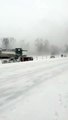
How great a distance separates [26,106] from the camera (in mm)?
6812

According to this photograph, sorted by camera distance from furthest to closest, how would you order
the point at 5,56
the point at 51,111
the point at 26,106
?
the point at 5,56 < the point at 26,106 < the point at 51,111

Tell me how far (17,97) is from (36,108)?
5.81 feet

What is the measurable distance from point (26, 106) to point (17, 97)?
142cm

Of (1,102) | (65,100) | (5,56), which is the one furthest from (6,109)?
(5,56)

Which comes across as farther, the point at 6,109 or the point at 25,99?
the point at 25,99

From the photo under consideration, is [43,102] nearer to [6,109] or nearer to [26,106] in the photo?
[26,106]

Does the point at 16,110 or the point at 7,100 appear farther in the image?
the point at 7,100

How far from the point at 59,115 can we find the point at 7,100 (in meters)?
2.49

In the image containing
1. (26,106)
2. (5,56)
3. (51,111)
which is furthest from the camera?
(5,56)

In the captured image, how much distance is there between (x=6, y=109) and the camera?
649 centimetres

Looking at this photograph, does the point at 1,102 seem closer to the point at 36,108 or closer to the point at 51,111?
the point at 36,108

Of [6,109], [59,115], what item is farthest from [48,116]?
[6,109]

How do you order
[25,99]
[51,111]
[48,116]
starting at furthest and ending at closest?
1. [25,99]
2. [51,111]
3. [48,116]

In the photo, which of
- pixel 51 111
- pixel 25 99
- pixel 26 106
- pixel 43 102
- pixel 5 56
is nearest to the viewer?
pixel 51 111
